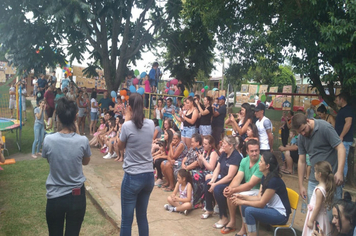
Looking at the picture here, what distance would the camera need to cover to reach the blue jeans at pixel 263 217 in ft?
13.4

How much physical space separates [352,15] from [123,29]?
477 inches

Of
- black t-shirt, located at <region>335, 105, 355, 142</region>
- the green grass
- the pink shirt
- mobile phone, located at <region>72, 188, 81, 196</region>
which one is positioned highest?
the pink shirt

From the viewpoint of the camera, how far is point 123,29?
16.1 metres

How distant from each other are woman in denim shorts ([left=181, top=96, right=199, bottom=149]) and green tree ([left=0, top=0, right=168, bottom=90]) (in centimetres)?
561

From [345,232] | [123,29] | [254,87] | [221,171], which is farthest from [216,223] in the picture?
[254,87]

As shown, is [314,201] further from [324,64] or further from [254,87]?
[254,87]

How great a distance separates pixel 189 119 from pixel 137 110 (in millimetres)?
4502

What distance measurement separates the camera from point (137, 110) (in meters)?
3.50

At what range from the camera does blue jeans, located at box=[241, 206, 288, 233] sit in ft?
13.4

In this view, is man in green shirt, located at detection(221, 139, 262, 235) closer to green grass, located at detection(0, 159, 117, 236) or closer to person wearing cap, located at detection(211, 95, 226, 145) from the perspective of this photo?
green grass, located at detection(0, 159, 117, 236)

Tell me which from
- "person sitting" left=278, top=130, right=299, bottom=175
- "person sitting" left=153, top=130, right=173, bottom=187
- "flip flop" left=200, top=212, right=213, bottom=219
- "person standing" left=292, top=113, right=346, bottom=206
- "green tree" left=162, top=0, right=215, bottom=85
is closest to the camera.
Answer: "person standing" left=292, top=113, right=346, bottom=206

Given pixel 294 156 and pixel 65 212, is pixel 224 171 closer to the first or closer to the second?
pixel 65 212

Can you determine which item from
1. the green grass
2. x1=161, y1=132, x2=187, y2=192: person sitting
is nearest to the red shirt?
the green grass

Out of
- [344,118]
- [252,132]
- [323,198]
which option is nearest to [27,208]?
[252,132]
